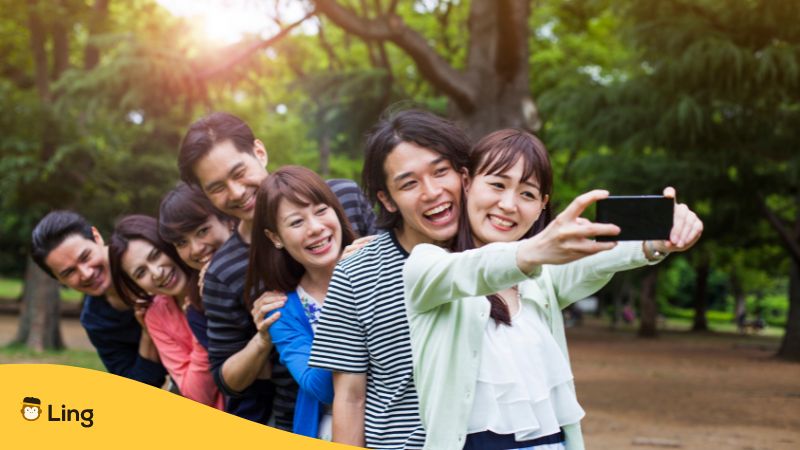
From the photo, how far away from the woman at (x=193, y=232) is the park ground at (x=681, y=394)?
6.16m

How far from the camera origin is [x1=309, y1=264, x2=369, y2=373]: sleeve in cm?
266

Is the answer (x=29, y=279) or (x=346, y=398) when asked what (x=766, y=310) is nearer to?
(x=29, y=279)

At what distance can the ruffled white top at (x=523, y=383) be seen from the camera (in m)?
2.26

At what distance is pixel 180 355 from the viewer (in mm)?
4227

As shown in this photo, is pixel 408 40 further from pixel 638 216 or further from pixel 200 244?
pixel 638 216

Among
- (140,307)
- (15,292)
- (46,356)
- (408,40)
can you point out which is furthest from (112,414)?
(15,292)

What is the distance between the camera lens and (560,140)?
17719 millimetres

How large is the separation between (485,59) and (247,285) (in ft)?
32.6

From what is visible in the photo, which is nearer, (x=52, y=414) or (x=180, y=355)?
(x=52, y=414)

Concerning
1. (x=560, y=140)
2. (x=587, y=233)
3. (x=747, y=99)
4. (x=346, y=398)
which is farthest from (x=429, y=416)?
(x=560, y=140)

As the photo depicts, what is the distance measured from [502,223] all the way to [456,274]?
32 cm

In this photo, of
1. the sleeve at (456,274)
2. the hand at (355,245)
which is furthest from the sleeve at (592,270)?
the hand at (355,245)

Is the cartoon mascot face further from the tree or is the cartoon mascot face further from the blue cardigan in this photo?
the tree

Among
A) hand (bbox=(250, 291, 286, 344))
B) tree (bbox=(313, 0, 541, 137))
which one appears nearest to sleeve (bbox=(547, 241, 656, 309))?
hand (bbox=(250, 291, 286, 344))
